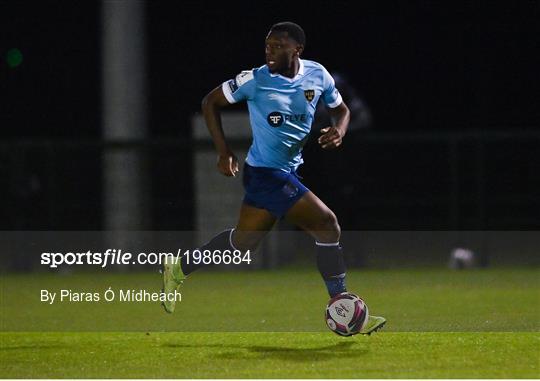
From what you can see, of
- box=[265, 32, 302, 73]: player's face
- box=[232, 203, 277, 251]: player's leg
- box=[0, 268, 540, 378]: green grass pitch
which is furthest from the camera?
box=[232, 203, 277, 251]: player's leg

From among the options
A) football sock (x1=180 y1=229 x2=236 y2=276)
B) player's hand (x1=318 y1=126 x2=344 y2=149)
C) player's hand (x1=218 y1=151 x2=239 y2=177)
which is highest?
player's hand (x1=318 y1=126 x2=344 y2=149)

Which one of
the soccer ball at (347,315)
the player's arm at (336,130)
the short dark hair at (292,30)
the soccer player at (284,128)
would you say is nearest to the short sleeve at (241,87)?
the soccer player at (284,128)

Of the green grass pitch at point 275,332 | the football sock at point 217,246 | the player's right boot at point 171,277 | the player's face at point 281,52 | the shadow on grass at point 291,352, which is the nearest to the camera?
the green grass pitch at point 275,332

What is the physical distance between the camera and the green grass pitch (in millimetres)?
8297

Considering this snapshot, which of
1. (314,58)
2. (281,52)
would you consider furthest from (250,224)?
(314,58)

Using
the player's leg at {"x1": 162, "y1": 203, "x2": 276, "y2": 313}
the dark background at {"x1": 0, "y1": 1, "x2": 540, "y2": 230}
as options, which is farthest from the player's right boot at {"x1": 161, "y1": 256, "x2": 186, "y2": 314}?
the dark background at {"x1": 0, "y1": 1, "x2": 540, "y2": 230}

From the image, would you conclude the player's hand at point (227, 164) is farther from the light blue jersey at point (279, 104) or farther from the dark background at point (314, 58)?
the dark background at point (314, 58)

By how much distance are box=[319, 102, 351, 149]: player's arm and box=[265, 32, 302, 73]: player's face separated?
490 millimetres

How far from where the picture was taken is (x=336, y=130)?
8.91 metres

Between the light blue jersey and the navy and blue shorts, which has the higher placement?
the light blue jersey

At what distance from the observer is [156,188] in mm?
16531

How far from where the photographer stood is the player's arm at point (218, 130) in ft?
29.5

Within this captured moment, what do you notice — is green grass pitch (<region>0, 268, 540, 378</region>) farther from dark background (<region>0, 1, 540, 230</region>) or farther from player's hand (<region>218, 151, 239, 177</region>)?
dark background (<region>0, 1, 540, 230</region>)

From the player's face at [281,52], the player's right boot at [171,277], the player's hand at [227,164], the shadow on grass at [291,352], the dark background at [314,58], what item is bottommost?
the shadow on grass at [291,352]
